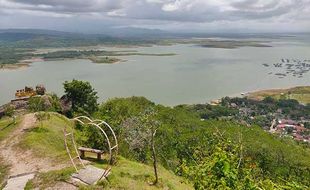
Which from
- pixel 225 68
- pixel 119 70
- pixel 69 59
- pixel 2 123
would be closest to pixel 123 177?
pixel 2 123

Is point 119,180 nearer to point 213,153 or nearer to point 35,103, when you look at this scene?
point 213,153

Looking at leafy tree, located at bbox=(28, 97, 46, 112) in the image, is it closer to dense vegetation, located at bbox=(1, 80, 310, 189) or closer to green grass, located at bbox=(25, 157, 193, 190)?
dense vegetation, located at bbox=(1, 80, 310, 189)

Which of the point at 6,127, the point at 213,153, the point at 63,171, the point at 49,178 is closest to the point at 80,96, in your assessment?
the point at 6,127

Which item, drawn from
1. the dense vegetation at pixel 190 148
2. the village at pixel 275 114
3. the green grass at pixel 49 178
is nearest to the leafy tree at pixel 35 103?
the dense vegetation at pixel 190 148

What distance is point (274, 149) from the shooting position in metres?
30.7

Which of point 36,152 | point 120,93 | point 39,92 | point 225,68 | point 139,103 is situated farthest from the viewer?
point 225,68

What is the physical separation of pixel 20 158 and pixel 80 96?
13677mm

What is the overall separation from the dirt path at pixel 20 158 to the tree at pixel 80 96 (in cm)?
920

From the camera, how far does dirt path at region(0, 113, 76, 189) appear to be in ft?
48.3

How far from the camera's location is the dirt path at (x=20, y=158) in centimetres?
1472

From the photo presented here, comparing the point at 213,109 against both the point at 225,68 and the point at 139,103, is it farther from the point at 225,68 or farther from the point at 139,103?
the point at 225,68

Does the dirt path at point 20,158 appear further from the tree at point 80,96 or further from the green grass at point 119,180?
the tree at point 80,96

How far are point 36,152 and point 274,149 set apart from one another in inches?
787

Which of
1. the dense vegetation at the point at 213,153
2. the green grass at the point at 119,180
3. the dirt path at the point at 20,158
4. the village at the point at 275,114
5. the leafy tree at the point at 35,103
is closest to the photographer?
the dense vegetation at the point at 213,153
